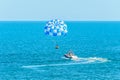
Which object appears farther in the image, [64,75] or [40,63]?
[40,63]

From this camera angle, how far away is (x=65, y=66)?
433 feet

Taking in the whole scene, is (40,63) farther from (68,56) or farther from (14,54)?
(14,54)

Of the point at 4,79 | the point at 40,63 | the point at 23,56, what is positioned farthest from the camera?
the point at 23,56

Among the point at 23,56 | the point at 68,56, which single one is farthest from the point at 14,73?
the point at 23,56

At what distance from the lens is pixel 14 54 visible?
546ft

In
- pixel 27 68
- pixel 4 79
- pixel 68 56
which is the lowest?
pixel 4 79

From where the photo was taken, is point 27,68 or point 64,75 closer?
point 64,75

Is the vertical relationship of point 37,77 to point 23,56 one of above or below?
below

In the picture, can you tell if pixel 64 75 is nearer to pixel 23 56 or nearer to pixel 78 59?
pixel 78 59

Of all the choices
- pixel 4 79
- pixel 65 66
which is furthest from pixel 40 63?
pixel 4 79

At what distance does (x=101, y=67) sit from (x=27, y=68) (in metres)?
19.9

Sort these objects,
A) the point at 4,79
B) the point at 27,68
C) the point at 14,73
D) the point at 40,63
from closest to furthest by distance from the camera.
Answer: the point at 4,79 → the point at 14,73 → the point at 27,68 → the point at 40,63

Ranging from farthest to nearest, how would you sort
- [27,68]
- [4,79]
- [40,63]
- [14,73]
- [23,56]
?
[23,56], [40,63], [27,68], [14,73], [4,79]

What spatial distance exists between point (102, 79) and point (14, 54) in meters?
60.8
